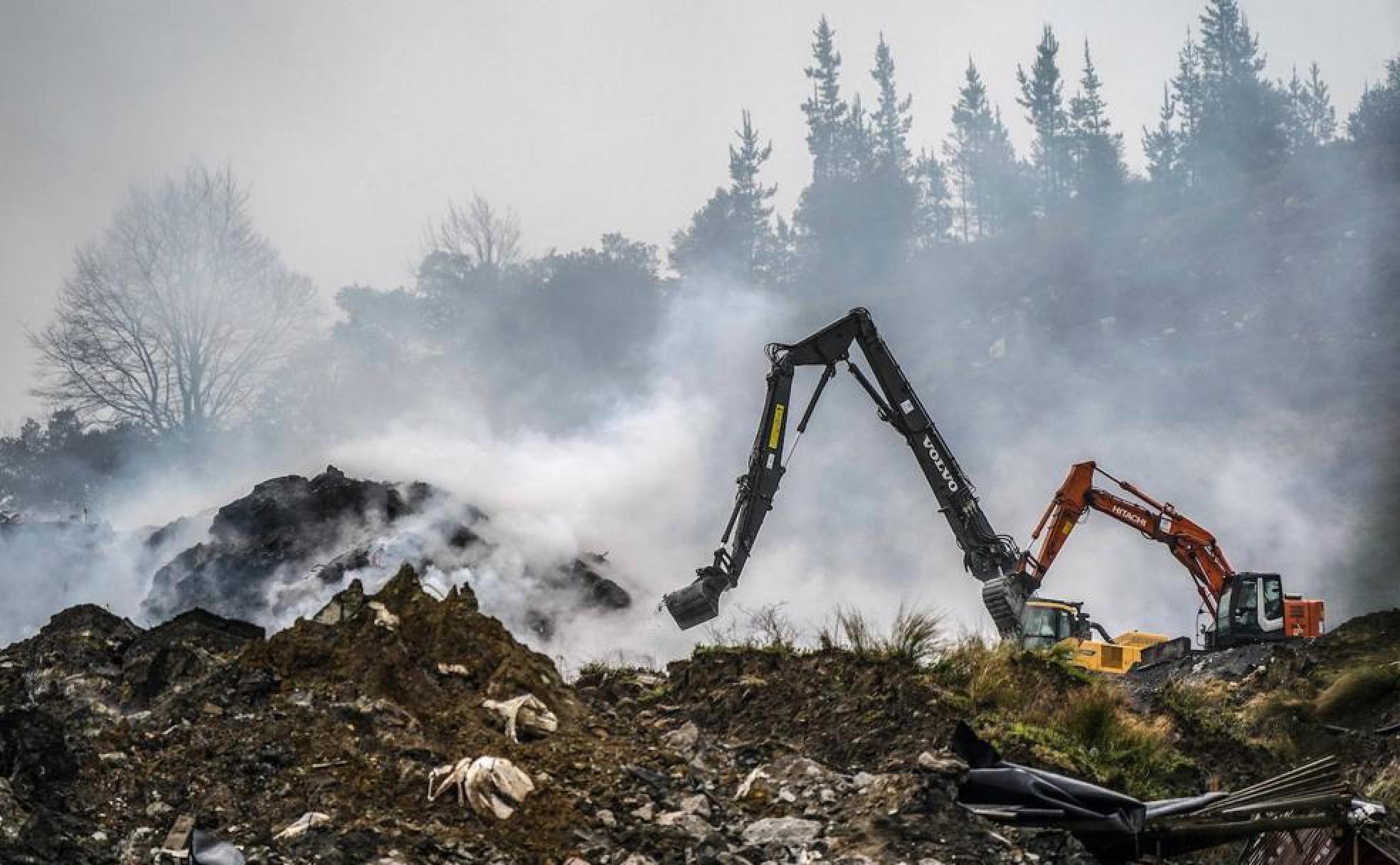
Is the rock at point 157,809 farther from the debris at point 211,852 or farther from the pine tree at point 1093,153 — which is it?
the pine tree at point 1093,153

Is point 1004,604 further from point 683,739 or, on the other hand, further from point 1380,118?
point 1380,118

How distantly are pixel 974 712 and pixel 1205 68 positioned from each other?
66520mm

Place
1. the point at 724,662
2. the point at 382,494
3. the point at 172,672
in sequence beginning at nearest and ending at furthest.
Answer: the point at 172,672
the point at 724,662
the point at 382,494

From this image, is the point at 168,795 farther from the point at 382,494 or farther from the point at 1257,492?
the point at 1257,492

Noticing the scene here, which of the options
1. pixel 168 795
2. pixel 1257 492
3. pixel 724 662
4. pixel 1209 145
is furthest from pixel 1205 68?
pixel 168 795

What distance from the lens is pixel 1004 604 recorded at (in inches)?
707

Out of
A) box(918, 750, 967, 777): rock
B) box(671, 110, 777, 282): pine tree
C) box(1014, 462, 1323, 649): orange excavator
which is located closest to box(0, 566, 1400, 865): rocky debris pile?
box(918, 750, 967, 777): rock

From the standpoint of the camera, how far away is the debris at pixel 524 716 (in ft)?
27.3

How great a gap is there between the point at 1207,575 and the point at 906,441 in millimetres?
7305

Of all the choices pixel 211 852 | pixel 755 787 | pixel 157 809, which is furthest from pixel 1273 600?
pixel 211 852

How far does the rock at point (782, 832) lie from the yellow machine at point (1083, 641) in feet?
45.7

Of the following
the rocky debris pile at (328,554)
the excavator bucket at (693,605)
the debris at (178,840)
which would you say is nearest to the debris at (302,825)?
the debris at (178,840)

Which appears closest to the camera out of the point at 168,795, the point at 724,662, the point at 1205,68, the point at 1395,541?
the point at 168,795

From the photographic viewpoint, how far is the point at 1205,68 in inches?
2682
